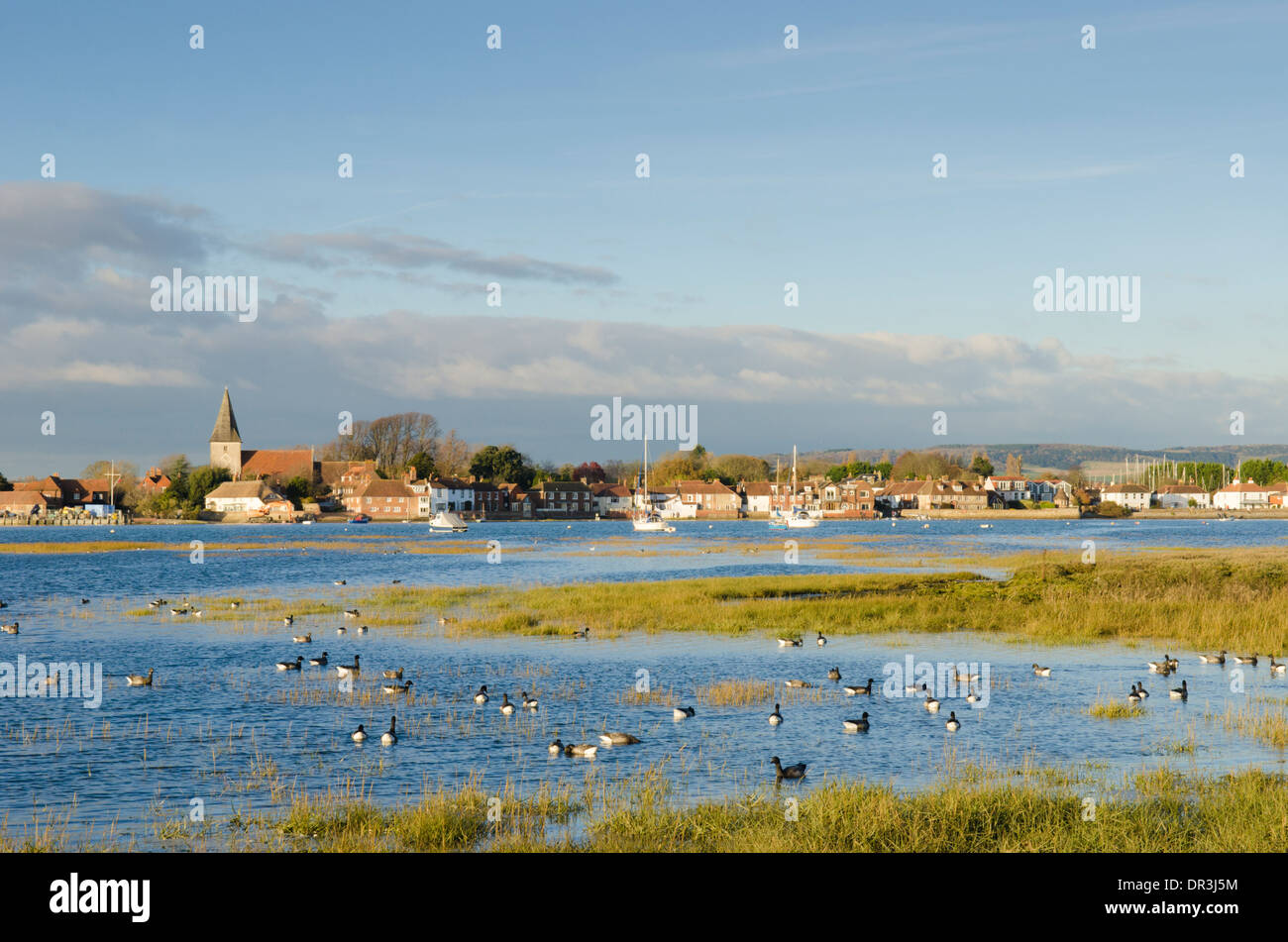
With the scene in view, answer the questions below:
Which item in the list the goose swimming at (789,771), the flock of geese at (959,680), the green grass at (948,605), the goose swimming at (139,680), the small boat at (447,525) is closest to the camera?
the goose swimming at (789,771)

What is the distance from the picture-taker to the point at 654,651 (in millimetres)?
35719

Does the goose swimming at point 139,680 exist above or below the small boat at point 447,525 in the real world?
above

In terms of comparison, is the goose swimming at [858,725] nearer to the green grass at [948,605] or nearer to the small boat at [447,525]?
the green grass at [948,605]

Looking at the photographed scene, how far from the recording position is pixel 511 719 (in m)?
24.8

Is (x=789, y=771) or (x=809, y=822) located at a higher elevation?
(x=809, y=822)

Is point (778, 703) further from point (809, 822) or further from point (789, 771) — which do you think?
point (809, 822)

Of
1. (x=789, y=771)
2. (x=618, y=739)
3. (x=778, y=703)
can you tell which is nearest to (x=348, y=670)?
(x=618, y=739)

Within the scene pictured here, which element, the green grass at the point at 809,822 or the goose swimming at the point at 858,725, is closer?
the green grass at the point at 809,822

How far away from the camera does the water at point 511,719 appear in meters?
19.5

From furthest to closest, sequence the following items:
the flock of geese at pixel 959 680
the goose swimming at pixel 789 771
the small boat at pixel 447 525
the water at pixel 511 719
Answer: the small boat at pixel 447 525
the flock of geese at pixel 959 680
the water at pixel 511 719
the goose swimming at pixel 789 771

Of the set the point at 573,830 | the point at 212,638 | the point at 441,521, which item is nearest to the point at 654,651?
the point at 212,638

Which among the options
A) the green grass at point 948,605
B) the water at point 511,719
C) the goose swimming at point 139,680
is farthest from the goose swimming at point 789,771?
the green grass at point 948,605

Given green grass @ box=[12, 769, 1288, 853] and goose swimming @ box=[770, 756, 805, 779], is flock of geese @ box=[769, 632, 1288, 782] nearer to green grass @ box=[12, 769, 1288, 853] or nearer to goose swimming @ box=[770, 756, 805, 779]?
goose swimming @ box=[770, 756, 805, 779]

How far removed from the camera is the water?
19.5m
